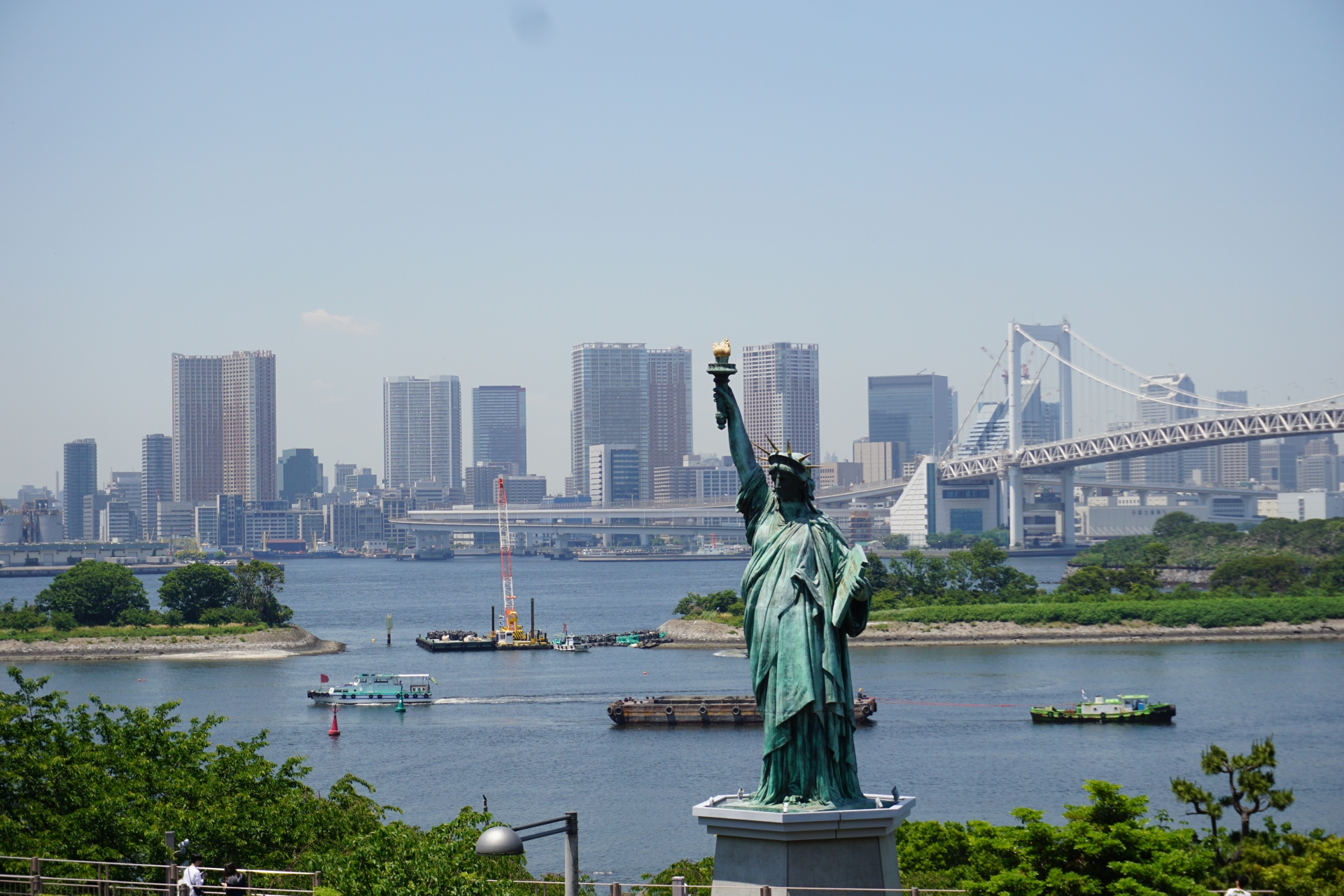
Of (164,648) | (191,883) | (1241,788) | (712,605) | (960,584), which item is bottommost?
(164,648)

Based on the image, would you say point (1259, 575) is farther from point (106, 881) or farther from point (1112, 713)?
point (106, 881)

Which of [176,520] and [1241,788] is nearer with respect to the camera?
[1241,788]

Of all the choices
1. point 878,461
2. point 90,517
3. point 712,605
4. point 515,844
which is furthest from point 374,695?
point 90,517

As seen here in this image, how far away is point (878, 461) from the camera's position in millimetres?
189750

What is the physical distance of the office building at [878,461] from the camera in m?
189

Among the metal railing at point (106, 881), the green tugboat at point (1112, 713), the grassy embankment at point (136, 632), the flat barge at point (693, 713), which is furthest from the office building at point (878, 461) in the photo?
the metal railing at point (106, 881)

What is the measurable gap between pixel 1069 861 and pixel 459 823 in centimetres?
458

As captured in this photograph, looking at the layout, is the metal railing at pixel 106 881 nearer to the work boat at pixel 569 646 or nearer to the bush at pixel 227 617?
the work boat at pixel 569 646

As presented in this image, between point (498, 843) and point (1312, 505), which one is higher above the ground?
point (1312, 505)

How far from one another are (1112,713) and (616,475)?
528 ft

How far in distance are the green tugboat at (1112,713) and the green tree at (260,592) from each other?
96.3 feet

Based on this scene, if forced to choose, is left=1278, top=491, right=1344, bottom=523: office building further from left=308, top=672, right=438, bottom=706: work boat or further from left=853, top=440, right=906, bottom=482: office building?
left=308, top=672, right=438, bottom=706: work boat

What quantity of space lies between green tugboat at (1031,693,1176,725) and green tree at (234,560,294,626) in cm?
2935

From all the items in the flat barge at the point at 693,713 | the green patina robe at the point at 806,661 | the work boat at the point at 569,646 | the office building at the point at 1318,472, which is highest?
the office building at the point at 1318,472
